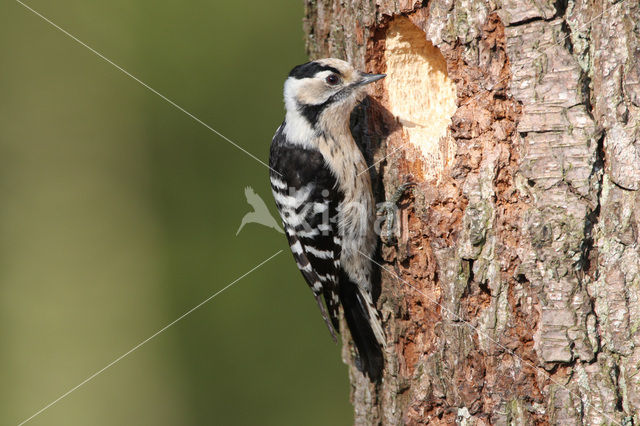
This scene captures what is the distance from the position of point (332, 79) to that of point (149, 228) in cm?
298

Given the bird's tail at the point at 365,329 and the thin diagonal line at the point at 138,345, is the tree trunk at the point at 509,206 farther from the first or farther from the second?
the thin diagonal line at the point at 138,345

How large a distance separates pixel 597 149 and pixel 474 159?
48 cm

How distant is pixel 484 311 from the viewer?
98.0 inches

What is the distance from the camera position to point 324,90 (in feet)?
10.6

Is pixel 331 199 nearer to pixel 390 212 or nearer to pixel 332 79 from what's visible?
pixel 390 212

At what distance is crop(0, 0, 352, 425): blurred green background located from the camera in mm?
5328

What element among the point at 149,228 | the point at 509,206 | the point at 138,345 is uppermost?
the point at 509,206

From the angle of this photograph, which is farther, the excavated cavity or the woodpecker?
the woodpecker

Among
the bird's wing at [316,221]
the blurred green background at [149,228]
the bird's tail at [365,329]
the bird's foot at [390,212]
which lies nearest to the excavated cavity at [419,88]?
the bird's foot at [390,212]

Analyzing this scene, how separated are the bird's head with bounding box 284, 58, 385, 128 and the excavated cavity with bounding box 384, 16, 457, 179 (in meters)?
0.16

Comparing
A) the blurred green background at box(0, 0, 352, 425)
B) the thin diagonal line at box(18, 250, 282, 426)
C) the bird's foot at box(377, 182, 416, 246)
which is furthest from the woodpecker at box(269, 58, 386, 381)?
the blurred green background at box(0, 0, 352, 425)

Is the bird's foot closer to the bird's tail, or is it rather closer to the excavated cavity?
the excavated cavity

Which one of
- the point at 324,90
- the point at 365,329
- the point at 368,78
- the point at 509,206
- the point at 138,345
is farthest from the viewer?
the point at 138,345

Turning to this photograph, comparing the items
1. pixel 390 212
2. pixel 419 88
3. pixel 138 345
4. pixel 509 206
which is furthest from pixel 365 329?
pixel 138 345
